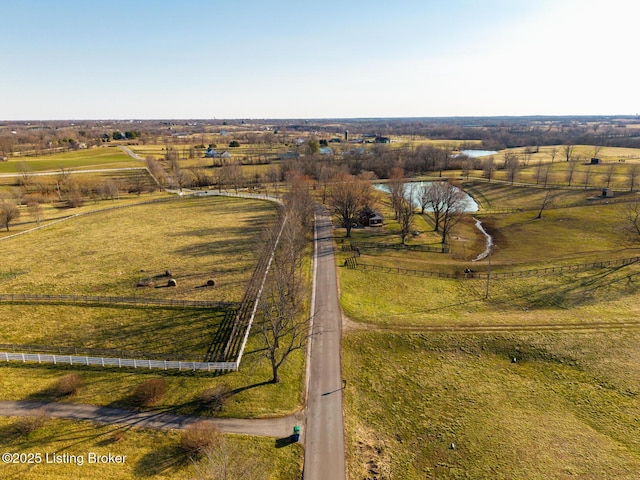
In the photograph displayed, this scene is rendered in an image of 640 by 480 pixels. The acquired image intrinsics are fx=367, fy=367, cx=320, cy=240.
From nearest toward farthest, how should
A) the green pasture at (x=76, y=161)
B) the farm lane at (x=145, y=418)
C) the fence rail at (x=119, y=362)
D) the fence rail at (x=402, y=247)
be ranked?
1. the farm lane at (x=145, y=418)
2. the fence rail at (x=119, y=362)
3. the fence rail at (x=402, y=247)
4. the green pasture at (x=76, y=161)

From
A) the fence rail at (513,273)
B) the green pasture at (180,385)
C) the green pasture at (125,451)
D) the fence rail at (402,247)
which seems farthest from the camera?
the fence rail at (402,247)

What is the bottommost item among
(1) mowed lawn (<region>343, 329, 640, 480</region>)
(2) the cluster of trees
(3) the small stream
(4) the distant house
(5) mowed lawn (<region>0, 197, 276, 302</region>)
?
(3) the small stream

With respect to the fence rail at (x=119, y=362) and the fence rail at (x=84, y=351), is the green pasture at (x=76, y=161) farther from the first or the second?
the fence rail at (x=119, y=362)

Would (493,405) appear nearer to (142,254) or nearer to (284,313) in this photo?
(284,313)

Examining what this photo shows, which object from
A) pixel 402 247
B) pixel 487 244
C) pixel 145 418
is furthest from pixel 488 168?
pixel 145 418

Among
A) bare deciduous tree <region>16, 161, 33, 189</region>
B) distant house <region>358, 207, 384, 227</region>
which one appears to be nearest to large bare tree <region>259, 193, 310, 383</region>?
distant house <region>358, 207, 384, 227</region>

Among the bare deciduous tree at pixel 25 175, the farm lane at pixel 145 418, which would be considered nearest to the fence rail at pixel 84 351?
the farm lane at pixel 145 418

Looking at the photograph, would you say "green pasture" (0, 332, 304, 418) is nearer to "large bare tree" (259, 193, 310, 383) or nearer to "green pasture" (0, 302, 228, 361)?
"large bare tree" (259, 193, 310, 383)
